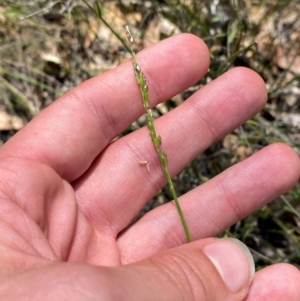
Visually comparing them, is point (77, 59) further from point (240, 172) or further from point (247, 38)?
point (240, 172)

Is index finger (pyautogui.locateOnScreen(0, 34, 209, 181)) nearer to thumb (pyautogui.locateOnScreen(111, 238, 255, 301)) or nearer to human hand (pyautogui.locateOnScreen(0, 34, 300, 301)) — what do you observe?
human hand (pyautogui.locateOnScreen(0, 34, 300, 301))

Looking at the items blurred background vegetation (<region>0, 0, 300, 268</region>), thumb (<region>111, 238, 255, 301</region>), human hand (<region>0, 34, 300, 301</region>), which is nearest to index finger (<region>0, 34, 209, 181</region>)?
human hand (<region>0, 34, 300, 301</region>)

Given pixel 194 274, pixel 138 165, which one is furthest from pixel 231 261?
pixel 138 165

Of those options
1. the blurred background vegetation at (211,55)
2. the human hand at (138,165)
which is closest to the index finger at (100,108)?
the human hand at (138,165)

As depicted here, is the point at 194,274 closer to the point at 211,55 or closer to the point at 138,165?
the point at 138,165

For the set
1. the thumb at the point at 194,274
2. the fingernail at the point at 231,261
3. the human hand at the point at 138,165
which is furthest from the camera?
the human hand at the point at 138,165

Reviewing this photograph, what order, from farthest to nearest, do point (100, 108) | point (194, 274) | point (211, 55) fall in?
point (211, 55) < point (100, 108) < point (194, 274)

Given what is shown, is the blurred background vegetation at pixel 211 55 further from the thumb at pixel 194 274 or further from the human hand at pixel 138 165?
the thumb at pixel 194 274
